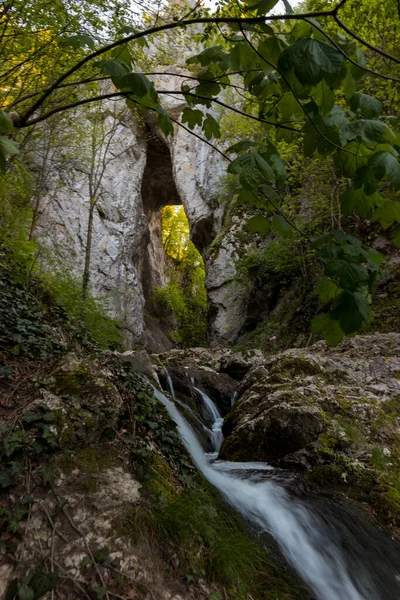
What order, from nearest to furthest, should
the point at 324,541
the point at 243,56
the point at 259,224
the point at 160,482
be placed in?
the point at 243,56
the point at 259,224
the point at 160,482
the point at 324,541

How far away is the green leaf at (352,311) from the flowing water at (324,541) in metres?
2.41

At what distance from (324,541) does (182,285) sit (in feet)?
92.0

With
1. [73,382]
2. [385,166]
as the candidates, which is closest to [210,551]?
[73,382]

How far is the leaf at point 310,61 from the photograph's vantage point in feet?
3.04

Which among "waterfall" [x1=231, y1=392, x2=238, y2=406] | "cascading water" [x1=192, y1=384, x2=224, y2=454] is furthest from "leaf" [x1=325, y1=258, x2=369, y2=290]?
"waterfall" [x1=231, y1=392, x2=238, y2=406]

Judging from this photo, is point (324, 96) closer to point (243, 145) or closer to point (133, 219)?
point (243, 145)

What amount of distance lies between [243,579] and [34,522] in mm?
1260

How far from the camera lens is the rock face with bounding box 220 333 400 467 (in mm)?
4027

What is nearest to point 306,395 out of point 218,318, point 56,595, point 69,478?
point 69,478

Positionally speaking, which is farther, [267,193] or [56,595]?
[56,595]

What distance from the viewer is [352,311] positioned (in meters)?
1.04

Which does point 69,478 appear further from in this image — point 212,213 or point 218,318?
point 212,213

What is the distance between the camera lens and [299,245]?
451 inches

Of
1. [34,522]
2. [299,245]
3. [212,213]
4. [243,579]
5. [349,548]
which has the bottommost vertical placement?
[349,548]
